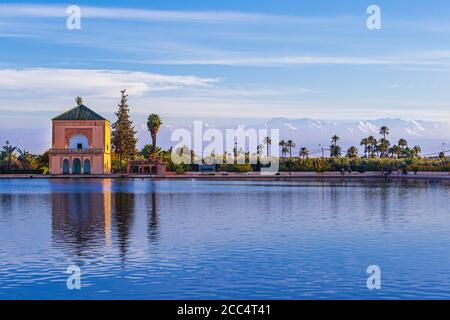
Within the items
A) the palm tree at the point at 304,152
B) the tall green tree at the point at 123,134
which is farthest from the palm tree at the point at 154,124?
the palm tree at the point at 304,152

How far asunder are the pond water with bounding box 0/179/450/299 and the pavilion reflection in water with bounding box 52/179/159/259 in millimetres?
46

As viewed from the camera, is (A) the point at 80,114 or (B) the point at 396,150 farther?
(B) the point at 396,150

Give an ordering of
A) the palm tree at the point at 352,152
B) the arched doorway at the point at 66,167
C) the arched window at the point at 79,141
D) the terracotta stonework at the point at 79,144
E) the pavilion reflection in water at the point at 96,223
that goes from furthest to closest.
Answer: the palm tree at the point at 352,152, the arched window at the point at 79,141, the arched doorway at the point at 66,167, the terracotta stonework at the point at 79,144, the pavilion reflection in water at the point at 96,223

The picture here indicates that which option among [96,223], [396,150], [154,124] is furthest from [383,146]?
[96,223]

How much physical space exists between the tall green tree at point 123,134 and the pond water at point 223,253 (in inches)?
3473

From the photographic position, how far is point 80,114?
11838 centimetres

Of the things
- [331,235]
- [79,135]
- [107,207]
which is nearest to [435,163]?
[79,135]

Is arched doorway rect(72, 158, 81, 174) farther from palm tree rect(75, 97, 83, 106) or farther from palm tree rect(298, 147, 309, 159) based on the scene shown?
palm tree rect(298, 147, 309, 159)

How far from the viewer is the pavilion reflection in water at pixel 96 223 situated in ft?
76.6

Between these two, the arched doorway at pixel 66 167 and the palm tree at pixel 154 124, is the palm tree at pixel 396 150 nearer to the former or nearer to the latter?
the palm tree at pixel 154 124

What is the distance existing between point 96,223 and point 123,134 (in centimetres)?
9668

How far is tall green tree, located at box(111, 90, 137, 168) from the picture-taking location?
12550cm

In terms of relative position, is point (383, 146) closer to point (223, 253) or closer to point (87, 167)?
point (87, 167)

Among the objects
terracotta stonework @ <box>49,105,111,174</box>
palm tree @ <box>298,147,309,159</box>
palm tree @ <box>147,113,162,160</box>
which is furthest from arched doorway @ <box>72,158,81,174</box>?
palm tree @ <box>298,147,309,159</box>
